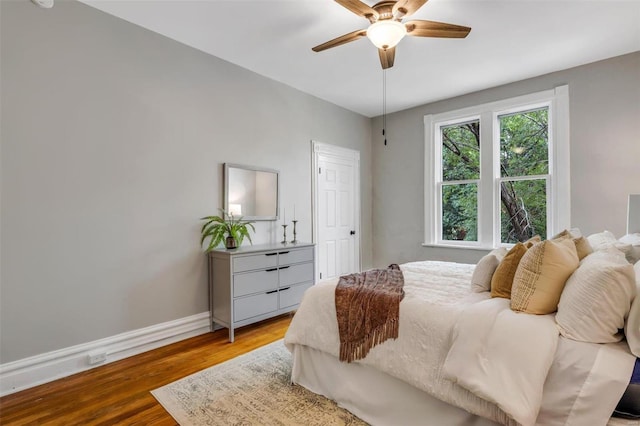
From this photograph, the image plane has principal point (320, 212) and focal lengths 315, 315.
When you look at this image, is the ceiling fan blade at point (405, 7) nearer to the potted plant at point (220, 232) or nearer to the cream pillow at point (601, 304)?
the cream pillow at point (601, 304)

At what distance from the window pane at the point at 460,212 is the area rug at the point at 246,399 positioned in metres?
3.08

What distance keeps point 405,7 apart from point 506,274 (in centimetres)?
176

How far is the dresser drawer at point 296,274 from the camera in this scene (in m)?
3.36

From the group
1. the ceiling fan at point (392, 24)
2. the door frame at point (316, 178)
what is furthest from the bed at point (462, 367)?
the door frame at point (316, 178)

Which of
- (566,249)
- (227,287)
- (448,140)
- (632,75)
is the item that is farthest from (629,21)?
(227,287)

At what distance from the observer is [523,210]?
12.9 ft

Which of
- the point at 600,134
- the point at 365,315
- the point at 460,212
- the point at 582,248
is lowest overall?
the point at 365,315

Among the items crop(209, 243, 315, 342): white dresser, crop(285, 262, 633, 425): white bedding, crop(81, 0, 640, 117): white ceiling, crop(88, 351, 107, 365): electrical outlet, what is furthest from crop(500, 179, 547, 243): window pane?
crop(88, 351, 107, 365): electrical outlet

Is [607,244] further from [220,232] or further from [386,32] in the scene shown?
[220,232]

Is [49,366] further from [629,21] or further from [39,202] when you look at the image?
[629,21]

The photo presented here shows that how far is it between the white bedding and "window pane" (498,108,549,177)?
96.4 inches

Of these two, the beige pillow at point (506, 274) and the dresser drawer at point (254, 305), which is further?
the dresser drawer at point (254, 305)

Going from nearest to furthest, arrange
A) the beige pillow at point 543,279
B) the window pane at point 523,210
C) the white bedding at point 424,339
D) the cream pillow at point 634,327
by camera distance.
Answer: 1. the cream pillow at point 634,327
2. the white bedding at point 424,339
3. the beige pillow at point 543,279
4. the window pane at point 523,210

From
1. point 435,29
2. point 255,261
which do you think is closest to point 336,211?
point 255,261
